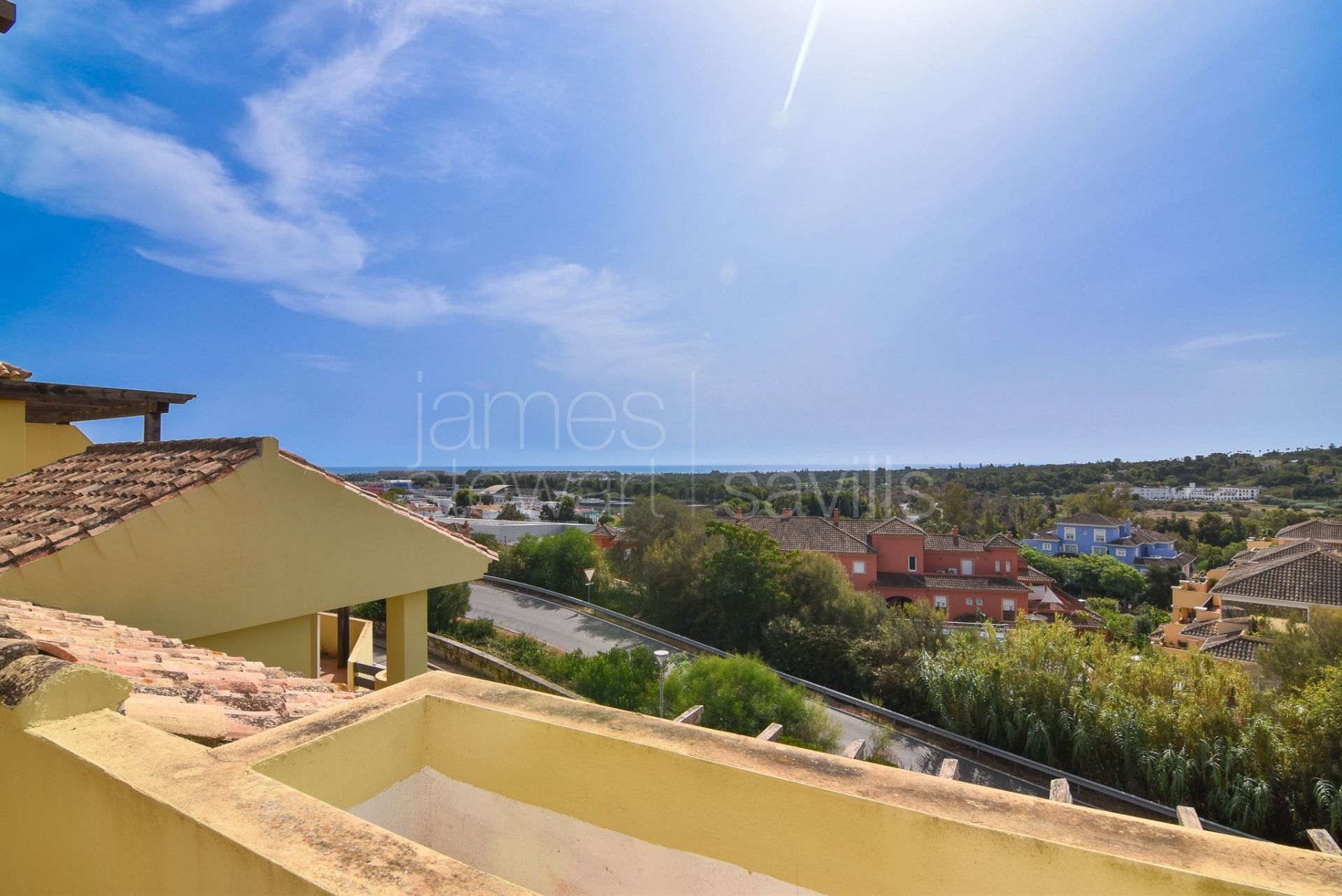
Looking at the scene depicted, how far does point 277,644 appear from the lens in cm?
473

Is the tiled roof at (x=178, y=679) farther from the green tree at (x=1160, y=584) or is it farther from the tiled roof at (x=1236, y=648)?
the green tree at (x=1160, y=584)

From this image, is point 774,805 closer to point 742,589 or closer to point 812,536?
point 742,589

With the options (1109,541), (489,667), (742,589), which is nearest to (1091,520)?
Answer: (1109,541)

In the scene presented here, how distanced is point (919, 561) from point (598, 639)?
18824 mm

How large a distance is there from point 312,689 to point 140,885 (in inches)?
73.3

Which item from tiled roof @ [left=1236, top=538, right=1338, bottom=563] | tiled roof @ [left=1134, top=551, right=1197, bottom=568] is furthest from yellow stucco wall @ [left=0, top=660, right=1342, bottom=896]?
tiled roof @ [left=1134, top=551, right=1197, bottom=568]

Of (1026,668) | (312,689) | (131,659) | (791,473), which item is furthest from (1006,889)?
(791,473)

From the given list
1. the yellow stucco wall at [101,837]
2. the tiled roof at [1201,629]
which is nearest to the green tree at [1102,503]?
the tiled roof at [1201,629]

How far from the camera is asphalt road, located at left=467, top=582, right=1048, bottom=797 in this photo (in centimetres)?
1299

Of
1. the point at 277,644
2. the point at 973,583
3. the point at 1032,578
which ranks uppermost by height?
the point at 277,644

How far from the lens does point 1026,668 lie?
14898 millimetres

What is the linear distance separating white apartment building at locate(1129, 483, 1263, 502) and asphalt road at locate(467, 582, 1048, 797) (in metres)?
71.0

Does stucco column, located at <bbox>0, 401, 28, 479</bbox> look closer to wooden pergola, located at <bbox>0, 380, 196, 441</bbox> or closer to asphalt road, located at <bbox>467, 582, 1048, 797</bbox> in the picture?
wooden pergola, located at <bbox>0, 380, 196, 441</bbox>

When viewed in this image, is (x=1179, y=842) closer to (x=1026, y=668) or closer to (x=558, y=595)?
(x=1026, y=668)
